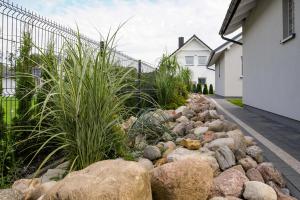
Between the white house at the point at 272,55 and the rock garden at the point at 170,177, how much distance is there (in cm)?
246

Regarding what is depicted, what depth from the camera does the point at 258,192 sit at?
2.62m

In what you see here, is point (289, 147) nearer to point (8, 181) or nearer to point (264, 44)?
point (8, 181)

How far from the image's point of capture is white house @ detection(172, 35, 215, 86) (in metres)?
36.3

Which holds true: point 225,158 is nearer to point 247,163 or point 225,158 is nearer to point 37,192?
point 247,163

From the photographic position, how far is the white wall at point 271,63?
603cm

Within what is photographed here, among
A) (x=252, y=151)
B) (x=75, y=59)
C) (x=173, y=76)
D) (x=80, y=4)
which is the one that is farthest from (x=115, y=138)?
(x=173, y=76)

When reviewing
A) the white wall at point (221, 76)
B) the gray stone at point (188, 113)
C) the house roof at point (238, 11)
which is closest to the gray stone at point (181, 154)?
the gray stone at point (188, 113)

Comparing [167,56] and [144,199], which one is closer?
[144,199]

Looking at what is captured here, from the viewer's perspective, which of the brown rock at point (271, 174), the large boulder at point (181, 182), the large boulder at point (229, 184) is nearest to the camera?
the large boulder at point (181, 182)

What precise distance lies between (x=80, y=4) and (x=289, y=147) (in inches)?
122

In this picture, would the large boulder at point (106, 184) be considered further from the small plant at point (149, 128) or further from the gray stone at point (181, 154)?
the small plant at point (149, 128)

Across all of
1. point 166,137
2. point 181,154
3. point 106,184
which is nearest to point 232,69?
point 166,137

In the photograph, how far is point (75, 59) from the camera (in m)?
3.07

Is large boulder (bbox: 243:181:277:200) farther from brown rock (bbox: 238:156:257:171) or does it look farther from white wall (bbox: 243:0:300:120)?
white wall (bbox: 243:0:300:120)
